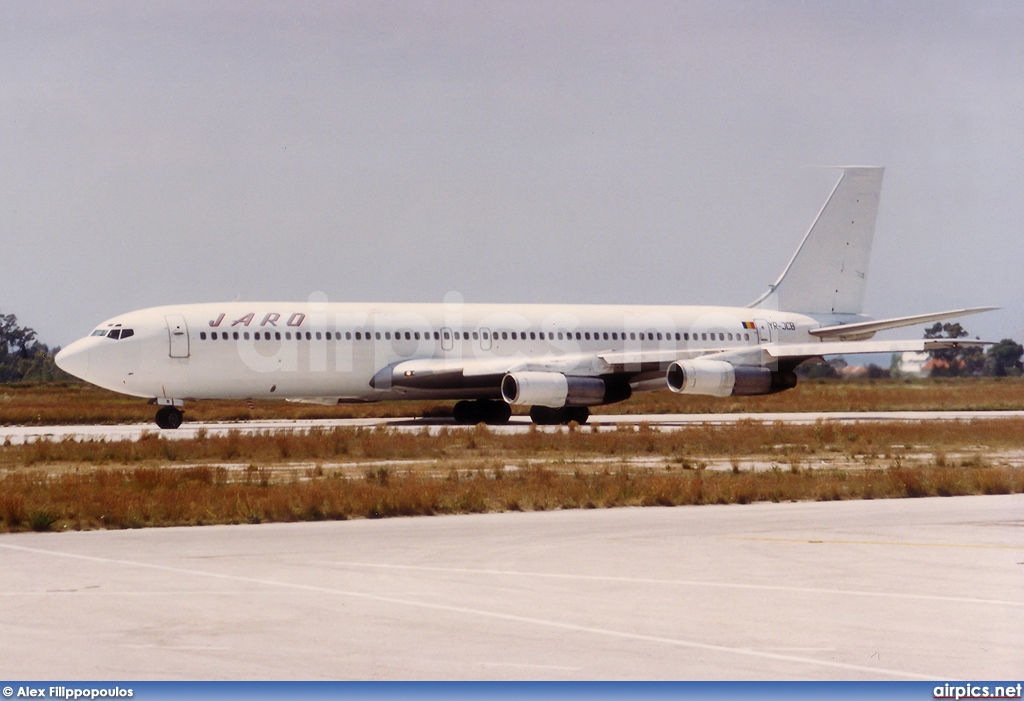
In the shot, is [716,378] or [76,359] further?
[716,378]

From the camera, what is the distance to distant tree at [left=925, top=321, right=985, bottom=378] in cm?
6744

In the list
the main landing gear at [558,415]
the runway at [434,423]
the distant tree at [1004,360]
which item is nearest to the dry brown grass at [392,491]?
the runway at [434,423]

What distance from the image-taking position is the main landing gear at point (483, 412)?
40906 mm

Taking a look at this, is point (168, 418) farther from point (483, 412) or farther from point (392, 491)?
point (392, 491)

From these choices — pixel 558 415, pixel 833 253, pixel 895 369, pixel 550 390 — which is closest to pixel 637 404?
pixel 833 253

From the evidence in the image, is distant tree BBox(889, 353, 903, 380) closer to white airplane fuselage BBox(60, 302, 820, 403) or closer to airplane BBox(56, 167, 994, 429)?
airplane BBox(56, 167, 994, 429)

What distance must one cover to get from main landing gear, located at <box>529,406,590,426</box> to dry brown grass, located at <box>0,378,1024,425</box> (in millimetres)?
7208

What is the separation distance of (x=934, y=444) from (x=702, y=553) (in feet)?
62.5

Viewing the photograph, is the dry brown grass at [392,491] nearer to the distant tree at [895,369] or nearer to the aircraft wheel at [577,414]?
the aircraft wheel at [577,414]

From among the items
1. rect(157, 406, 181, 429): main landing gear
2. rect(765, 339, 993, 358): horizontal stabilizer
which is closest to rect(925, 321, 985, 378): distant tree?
rect(765, 339, 993, 358): horizontal stabilizer

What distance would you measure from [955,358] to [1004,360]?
955 cm

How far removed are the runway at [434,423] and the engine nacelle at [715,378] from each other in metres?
1.39

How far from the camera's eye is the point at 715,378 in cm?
3784

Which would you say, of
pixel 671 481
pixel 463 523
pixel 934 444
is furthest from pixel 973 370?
pixel 463 523
